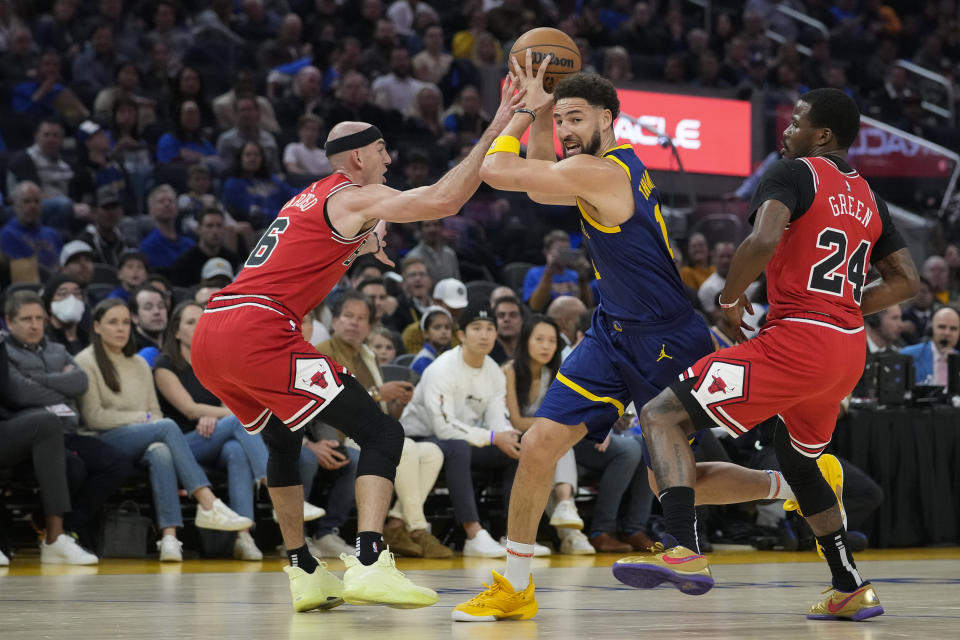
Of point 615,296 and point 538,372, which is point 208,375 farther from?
point 538,372

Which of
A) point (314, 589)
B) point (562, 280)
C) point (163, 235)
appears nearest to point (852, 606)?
point (314, 589)

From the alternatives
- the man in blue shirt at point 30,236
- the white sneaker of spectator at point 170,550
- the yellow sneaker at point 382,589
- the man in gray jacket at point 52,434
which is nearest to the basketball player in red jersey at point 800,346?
the yellow sneaker at point 382,589

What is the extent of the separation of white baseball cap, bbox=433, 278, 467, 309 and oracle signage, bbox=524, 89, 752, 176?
4.70m

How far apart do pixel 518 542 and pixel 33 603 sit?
1980mm

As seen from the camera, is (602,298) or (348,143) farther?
(348,143)

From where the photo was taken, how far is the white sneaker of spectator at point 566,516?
8180 millimetres

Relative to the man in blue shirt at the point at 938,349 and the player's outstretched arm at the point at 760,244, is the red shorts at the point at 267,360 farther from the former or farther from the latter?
the man in blue shirt at the point at 938,349

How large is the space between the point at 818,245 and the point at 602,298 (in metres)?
0.83

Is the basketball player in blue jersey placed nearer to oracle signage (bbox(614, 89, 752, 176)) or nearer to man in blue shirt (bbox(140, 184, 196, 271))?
man in blue shirt (bbox(140, 184, 196, 271))

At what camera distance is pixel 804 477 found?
15.4 ft

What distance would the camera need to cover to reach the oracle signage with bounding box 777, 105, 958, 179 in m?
15.4

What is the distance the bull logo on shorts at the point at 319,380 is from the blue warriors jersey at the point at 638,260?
3.65ft

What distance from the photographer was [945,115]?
57.4ft

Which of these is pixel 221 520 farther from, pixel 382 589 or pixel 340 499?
pixel 382 589
